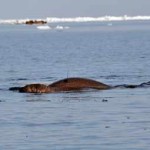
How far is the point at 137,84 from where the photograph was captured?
92.4ft

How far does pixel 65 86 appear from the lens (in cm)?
2602

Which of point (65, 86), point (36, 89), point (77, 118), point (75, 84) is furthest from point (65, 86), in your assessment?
point (77, 118)

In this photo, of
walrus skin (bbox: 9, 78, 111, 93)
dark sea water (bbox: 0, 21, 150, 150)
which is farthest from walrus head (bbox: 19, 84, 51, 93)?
dark sea water (bbox: 0, 21, 150, 150)

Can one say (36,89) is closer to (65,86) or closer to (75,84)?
(65,86)

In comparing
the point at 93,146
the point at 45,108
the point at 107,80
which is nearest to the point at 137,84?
the point at 107,80

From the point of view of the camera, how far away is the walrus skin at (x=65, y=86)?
25.6m

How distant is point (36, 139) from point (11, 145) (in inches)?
25.7

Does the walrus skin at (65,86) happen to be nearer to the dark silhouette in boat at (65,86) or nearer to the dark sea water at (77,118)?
the dark silhouette in boat at (65,86)

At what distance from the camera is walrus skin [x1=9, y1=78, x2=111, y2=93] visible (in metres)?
25.6

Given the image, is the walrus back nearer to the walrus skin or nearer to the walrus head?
the walrus skin

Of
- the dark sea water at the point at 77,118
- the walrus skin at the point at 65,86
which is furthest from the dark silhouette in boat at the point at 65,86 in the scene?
the dark sea water at the point at 77,118

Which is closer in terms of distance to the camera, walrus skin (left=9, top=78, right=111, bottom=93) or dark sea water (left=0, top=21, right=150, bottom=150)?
dark sea water (left=0, top=21, right=150, bottom=150)

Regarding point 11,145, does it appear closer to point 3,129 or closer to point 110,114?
point 3,129

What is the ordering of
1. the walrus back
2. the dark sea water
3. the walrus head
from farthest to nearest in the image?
the walrus back < the walrus head < the dark sea water
